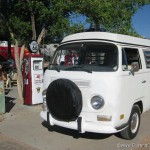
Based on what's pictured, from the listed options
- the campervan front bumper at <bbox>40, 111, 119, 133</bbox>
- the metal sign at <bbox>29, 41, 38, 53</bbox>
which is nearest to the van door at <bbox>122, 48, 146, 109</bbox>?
the campervan front bumper at <bbox>40, 111, 119, 133</bbox>

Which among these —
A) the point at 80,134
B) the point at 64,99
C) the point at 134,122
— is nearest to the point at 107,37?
the point at 64,99

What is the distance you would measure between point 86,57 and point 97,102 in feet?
3.86

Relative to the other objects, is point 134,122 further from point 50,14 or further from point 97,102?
point 50,14

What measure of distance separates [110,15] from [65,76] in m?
6.90

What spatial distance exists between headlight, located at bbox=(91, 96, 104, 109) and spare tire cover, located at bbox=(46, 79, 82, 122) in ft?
0.83

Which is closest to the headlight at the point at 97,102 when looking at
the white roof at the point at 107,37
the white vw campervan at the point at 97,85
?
the white vw campervan at the point at 97,85

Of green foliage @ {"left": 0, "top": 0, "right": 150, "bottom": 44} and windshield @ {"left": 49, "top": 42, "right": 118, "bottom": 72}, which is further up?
green foliage @ {"left": 0, "top": 0, "right": 150, "bottom": 44}

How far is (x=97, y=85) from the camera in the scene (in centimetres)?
566

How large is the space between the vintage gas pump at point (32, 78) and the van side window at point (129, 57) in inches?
157

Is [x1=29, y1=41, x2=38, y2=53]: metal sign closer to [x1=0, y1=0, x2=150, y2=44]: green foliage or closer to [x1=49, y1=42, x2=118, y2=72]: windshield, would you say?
[x1=0, y1=0, x2=150, y2=44]: green foliage

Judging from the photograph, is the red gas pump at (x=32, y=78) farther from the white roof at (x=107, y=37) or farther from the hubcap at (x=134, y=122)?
the hubcap at (x=134, y=122)

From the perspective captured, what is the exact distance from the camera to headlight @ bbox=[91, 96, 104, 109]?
5.64 m

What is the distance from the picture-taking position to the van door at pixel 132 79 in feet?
19.9

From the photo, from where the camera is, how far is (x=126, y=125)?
6.02m
